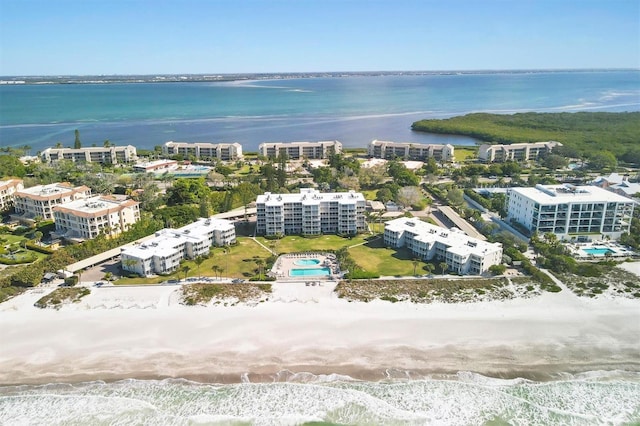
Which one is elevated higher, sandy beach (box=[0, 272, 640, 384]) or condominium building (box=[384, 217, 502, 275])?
condominium building (box=[384, 217, 502, 275])

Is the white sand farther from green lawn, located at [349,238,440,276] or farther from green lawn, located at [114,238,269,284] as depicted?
green lawn, located at [349,238,440,276]

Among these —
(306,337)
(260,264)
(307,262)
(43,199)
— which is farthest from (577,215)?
(43,199)

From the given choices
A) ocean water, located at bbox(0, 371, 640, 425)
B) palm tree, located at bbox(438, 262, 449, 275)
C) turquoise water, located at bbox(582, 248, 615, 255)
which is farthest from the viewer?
turquoise water, located at bbox(582, 248, 615, 255)

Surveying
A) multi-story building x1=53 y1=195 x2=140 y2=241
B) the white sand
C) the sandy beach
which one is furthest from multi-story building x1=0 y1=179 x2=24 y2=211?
the white sand

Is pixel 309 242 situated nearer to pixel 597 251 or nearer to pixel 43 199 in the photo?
pixel 597 251

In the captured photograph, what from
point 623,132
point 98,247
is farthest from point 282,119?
point 98,247
